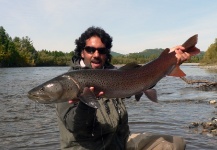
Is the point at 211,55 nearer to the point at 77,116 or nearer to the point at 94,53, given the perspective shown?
the point at 94,53

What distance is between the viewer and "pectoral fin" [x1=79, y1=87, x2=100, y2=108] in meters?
3.18

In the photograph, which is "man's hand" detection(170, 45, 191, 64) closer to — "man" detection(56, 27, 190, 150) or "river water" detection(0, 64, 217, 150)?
"man" detection(56, 27, 190, 150)

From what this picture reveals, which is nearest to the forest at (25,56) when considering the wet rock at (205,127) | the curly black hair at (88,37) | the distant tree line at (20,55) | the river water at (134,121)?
the distant tree line at (20,55)

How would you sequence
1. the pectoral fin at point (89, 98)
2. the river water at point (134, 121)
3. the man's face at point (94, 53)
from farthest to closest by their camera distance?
the river water at point (134, 121)
the man's face at point (94, 53)
the pectoral fin at point (89, 98)

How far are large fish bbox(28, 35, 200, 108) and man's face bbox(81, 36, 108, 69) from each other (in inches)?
37.1

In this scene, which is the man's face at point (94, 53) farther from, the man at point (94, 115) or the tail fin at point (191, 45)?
the tail fin at point (191, 45)

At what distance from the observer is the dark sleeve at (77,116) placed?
3.54 meters

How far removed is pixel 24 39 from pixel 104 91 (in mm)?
115547

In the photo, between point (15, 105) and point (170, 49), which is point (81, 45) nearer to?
point (170, 49)

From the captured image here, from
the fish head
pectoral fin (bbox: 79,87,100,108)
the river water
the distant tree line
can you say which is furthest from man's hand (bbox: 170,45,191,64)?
the distant tree line

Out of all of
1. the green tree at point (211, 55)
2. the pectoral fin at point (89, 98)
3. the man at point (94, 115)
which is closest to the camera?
the pectoral fin at point (89, 98)

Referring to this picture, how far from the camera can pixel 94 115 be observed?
3.71 metres

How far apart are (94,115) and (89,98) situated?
0.57m

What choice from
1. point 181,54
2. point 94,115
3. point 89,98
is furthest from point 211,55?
point 89,98
